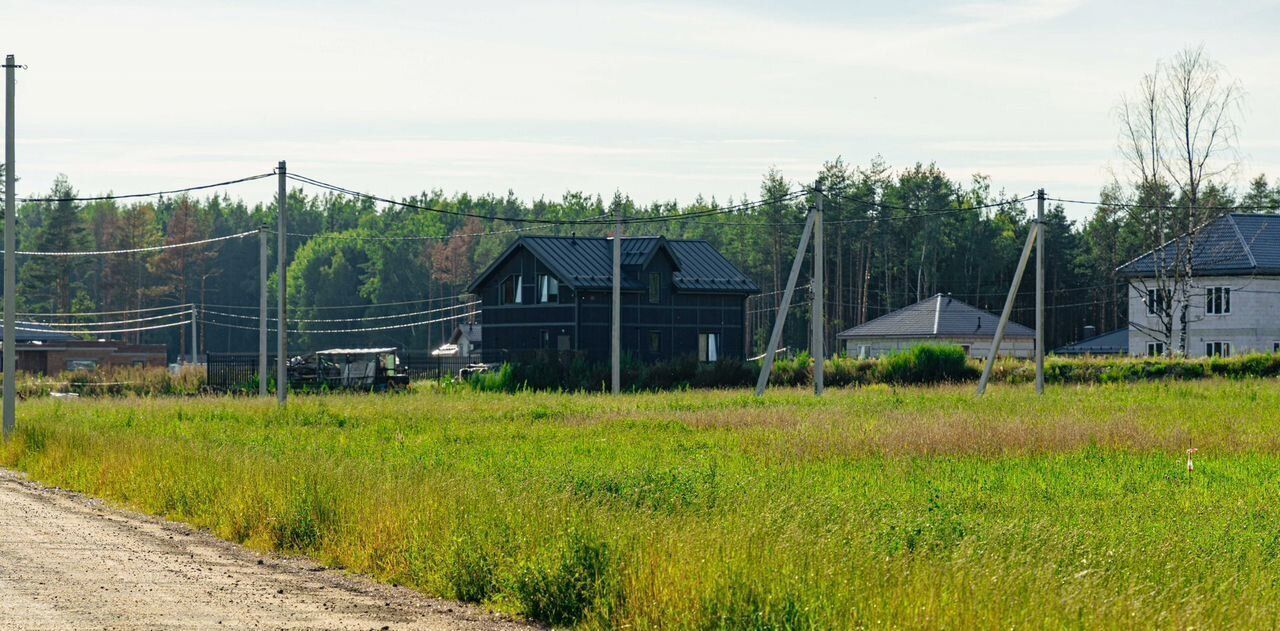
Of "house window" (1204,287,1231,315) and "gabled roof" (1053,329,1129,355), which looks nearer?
"house window" (1204,287,1231,315)

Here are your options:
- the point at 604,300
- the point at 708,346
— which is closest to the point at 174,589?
the point at 604,300

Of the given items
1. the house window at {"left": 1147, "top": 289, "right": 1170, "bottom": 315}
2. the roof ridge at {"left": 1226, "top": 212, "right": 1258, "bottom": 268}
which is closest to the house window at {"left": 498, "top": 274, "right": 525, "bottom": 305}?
the house window at {"left": 1147, "top": 289, "right": 1170, "bottom": 315}

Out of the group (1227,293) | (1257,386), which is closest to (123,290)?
(1227,293)

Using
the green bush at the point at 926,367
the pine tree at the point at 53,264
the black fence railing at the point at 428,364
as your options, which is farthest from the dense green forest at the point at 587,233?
the black fence railing at the point at 428,364

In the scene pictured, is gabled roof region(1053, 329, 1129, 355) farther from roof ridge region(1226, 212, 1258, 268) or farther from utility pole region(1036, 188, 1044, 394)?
utility pole region(1036, 188, 1044, 394)

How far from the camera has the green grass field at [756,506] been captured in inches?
379

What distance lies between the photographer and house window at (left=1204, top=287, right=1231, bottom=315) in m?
64.9

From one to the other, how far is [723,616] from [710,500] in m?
4.78

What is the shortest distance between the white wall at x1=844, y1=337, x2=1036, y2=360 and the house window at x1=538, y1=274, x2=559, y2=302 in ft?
71.0

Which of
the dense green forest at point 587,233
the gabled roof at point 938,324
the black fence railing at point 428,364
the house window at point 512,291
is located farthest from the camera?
the dense green forest at point 587,233

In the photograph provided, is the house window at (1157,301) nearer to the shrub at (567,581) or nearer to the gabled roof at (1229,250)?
the gabled roof at (1229,250)

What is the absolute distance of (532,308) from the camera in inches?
2514

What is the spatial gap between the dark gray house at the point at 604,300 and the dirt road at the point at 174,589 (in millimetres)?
45958

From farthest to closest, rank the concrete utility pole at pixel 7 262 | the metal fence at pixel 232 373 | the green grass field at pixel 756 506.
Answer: the metal fence at pixel 232 373
the concrete utility pole at pixel 7 262
the green grass field at pixel 756 506
